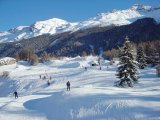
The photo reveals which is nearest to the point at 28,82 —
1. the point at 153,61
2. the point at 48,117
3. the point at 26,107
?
the point at 153,61

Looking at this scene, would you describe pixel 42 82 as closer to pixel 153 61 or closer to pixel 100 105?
pixel 153 61

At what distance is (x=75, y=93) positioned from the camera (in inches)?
1358

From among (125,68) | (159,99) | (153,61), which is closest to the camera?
(159,99)

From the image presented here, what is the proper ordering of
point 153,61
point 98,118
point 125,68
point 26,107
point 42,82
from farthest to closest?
1. point 153,61
2. point 42,82
3. point 125,68
4. point 26,107
5. point 98,118

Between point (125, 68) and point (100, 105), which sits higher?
point (125, 68)

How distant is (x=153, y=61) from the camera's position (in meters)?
93.7

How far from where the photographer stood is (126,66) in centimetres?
4712

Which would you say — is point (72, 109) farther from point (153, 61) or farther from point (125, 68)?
point (153, 61)

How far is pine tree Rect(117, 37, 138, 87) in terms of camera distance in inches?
1838

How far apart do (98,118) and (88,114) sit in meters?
1.56

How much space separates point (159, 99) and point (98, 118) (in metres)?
6.29

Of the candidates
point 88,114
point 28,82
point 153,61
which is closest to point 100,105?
point 88,114

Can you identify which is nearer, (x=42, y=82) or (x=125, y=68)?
(x=125, y=68)

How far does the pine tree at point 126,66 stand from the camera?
46.7 m
